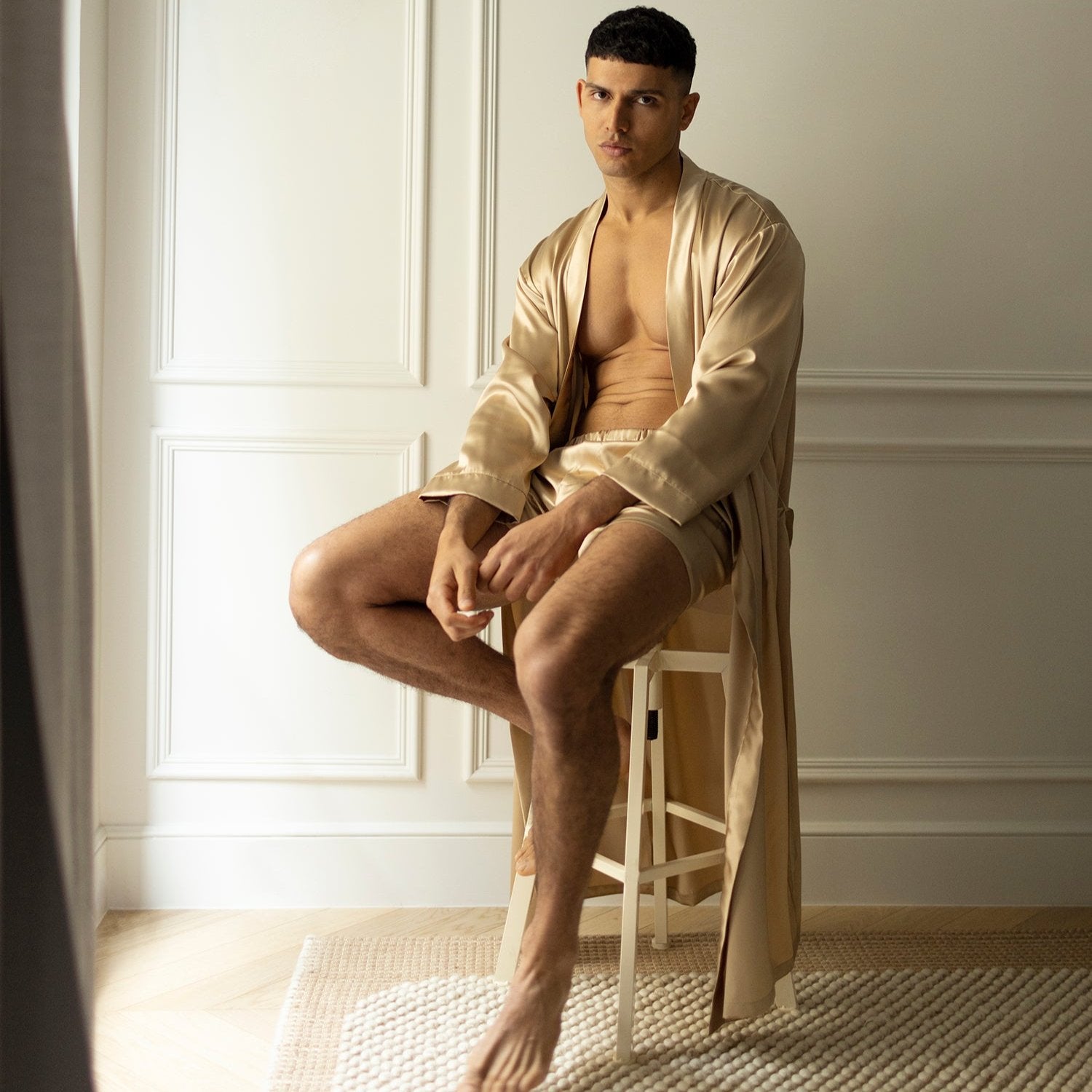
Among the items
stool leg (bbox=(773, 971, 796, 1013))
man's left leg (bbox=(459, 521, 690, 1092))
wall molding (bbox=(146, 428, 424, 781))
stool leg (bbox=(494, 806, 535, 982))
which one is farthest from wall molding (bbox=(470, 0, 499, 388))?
stool leg (bbox=(773, 971, 796, 1013))

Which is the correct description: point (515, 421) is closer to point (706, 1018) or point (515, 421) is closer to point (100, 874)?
point (706, 1018)

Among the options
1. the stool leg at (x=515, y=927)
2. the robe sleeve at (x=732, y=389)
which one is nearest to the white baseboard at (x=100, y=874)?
the stool leg at (x=515, y=927)

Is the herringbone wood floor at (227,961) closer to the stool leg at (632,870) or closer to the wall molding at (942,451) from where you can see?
the stool leg at (632,870)

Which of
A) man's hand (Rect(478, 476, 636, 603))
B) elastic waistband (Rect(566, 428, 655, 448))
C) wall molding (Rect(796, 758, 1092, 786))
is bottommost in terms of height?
wall molding (Rect(796, 758, 1092, 786))

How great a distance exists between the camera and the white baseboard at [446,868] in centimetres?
224

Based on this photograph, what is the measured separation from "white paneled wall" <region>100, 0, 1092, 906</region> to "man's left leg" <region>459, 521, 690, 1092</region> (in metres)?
0.83

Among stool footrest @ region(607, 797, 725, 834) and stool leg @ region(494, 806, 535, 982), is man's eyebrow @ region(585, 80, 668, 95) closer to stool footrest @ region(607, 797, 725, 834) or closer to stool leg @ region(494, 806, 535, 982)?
stool footrest @ region(607, 797, 725, 834)

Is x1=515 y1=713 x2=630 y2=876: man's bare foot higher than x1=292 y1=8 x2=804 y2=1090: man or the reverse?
the reverse

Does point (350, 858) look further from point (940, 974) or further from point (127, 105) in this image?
point (127, 105)

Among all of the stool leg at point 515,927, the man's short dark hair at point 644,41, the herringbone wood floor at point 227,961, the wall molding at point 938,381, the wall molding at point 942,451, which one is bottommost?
the herringbone wood floor at point 227,961

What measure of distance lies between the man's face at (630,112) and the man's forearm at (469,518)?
588 mm

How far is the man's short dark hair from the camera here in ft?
5.67

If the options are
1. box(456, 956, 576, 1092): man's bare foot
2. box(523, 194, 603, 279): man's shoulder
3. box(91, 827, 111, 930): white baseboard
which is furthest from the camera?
box(91, 827, 111, 930): white baseboard

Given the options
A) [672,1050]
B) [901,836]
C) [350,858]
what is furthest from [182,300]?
[901,836]
